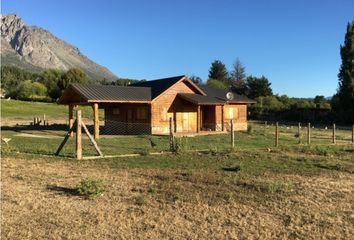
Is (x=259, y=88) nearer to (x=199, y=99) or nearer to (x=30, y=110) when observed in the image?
(x=30, y=110)

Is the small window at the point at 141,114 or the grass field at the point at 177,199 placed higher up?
the small window at the point at 141,114

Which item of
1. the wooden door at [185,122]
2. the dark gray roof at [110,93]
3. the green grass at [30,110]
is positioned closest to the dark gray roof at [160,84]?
the dark gray roof at [110,93]

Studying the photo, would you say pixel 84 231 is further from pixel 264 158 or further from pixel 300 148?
pixel 300 148

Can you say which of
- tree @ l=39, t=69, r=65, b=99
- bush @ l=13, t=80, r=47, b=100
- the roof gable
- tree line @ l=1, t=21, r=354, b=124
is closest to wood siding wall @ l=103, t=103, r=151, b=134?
the roof gable

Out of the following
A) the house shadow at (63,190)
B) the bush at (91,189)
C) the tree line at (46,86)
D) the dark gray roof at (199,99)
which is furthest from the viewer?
the tree line at (46,86)

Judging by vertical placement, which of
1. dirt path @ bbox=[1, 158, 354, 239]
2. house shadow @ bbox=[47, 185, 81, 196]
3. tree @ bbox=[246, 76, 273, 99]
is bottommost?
dirt path @ bbox=[1, 158, 354, 239]

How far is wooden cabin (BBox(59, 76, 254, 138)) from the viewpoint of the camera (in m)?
29.7

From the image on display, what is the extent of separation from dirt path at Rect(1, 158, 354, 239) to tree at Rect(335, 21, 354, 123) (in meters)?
47.2

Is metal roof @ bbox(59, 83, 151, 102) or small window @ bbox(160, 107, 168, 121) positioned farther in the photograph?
small window @ bbox(160, 107, 168, 121)

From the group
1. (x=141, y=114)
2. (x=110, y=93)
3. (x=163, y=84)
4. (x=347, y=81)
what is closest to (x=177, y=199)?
(x=110, y=93)

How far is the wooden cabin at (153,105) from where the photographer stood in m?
29.7

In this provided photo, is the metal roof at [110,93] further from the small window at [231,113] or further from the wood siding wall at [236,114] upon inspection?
the small window at [231,113]

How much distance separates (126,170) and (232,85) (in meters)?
76.7

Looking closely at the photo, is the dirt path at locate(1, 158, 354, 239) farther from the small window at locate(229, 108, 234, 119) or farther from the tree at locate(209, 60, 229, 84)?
the tree at locate(209, 60, 229, 84)
